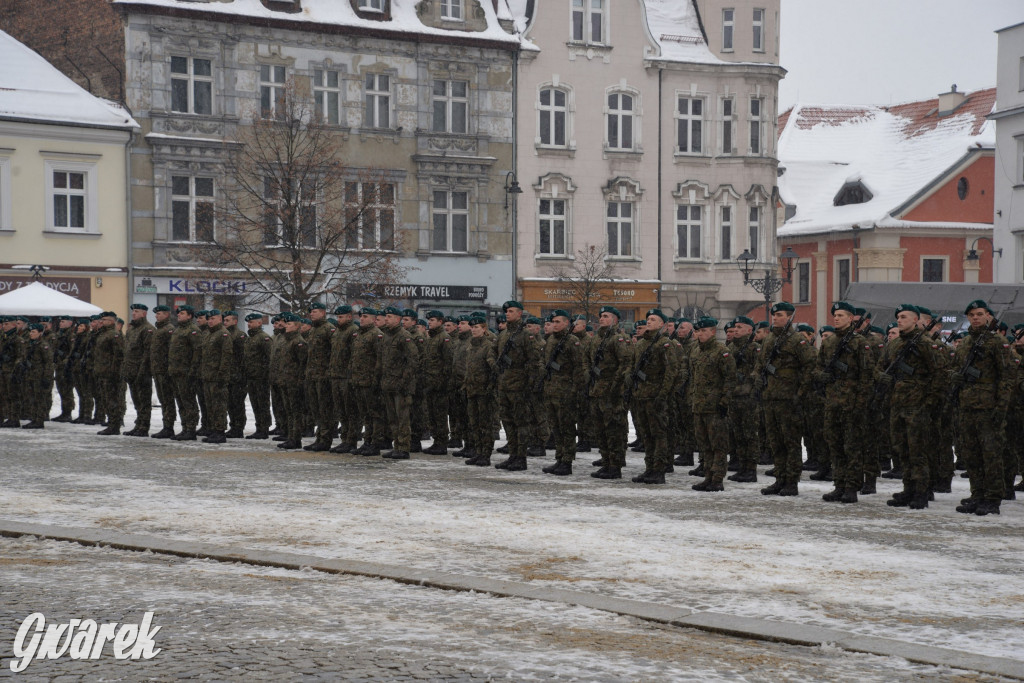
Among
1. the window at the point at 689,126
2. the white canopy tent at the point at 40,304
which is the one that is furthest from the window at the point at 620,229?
the white canopy tent at the point at 40,304

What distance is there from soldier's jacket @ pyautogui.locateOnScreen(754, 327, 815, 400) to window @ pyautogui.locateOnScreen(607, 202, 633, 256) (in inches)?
1112

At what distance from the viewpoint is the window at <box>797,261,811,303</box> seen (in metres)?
55.2

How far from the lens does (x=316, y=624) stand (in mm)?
7059

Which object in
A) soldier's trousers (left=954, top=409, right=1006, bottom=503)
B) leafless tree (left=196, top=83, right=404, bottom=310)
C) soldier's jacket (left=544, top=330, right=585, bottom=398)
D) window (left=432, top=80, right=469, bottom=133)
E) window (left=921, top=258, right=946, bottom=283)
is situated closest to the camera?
soldier's trousers (left=954, top=409, right=1006, bottom=503)

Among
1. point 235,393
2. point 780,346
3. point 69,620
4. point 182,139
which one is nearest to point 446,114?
point 182,139

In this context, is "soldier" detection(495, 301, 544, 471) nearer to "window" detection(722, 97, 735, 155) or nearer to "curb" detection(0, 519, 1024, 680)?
"curb" detection(0, 519, 1024, 680)

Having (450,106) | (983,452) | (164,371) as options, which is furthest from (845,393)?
(450,106)

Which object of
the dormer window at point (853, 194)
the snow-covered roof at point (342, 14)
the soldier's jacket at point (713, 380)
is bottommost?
the soldier's jacket at point (713, 380)

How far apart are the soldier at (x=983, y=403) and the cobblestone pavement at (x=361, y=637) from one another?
5.79 m

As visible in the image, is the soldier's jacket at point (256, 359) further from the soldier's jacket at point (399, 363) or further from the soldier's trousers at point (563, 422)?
the soldier's trousers at point (563, 422)

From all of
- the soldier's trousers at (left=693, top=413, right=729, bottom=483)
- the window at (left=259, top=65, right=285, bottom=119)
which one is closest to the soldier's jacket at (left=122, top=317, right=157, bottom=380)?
the soldier's trousers at (left=693, top=413, right=729, bottom=483)

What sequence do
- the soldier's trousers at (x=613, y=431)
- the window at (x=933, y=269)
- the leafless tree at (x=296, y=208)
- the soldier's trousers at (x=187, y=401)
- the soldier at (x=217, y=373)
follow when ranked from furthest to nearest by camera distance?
the window at (x=933, y=269) → the leafless tree at (x=296, y=208) → the soldier's trousers at (x=187, y=401) → the soldier at (x=217, y=373) → the soldier's trousers at (x=613, y=431)

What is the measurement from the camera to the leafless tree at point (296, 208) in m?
32.8

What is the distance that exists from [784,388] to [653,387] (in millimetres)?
1689
